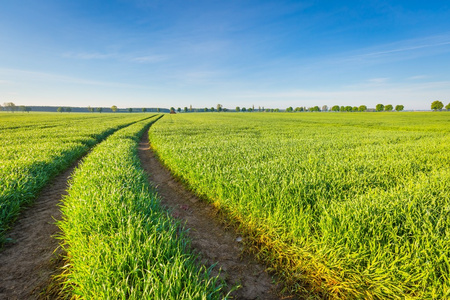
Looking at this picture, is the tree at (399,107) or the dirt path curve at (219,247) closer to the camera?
the dirt path curve at (219,247)

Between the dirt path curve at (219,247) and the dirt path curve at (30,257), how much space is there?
236 cm

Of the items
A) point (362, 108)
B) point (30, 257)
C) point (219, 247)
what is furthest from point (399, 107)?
point (30, 257)

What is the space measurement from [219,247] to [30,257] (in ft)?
11.4

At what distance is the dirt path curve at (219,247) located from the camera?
295cm

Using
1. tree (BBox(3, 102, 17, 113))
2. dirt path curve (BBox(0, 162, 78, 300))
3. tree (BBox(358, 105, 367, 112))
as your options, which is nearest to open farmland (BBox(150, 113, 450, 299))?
dirt path curve (BBox(0, 162, 78, 300))

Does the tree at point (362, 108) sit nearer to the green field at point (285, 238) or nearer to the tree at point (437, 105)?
the tree at point (437, 105)

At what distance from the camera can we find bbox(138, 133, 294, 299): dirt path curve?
9.68 feet

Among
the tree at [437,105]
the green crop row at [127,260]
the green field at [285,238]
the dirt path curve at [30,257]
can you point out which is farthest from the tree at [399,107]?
the dirt path curve at [30,257]

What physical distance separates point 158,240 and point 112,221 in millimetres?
1056

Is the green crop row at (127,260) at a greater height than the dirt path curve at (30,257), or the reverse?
the green crop row at (127,260)

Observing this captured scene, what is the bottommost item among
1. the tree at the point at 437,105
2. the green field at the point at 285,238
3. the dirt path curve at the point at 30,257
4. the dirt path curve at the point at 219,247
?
the dirt path curve at the point at 219,247

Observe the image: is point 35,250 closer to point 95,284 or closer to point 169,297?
point 95,284

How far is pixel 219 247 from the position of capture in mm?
3877

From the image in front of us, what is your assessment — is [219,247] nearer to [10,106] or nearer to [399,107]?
[399,107]
